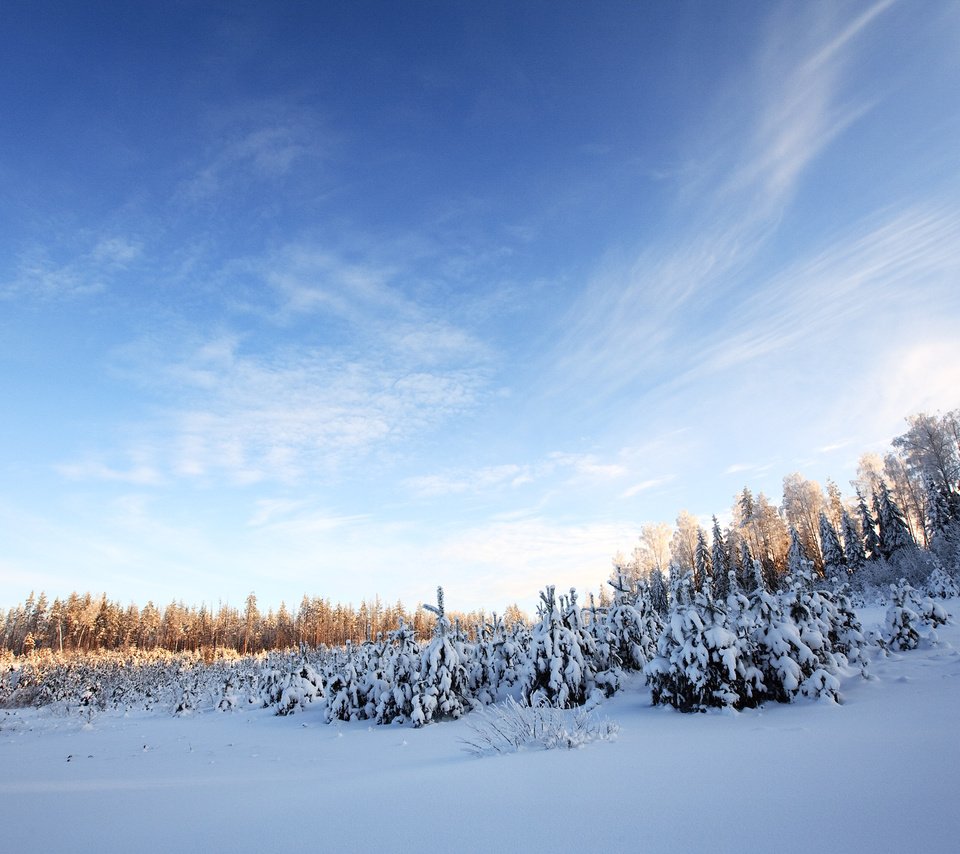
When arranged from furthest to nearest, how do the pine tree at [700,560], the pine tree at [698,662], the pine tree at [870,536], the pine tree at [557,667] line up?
the pine tree at [700,560], the pine tree at [870,536], the pine tree at [557,667], the pine tree at [698,662]

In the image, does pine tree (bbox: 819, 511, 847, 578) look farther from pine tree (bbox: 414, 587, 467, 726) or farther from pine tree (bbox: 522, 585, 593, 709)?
pine tree (bbox: 414, 587, 467, 726)

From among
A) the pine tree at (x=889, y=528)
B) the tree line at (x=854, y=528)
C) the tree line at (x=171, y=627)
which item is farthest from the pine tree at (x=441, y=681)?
the tree line at (x=171, y=627)

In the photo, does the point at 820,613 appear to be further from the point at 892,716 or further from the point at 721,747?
the point at 721,747

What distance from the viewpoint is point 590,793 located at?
13.4 ft

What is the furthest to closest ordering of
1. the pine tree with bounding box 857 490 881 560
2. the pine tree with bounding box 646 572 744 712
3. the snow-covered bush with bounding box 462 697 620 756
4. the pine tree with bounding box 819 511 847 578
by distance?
the pine tree with bounding box 819 511 847 578
the pine tree with bounding box 857 490 881 560
the pine tree with bounding box 646 572 744 712
the snow-covered bush with bounding box 462 697 620 756

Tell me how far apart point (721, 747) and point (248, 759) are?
752cm

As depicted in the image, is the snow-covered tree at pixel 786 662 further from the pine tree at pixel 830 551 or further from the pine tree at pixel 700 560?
the pine tree at pixel 700 560

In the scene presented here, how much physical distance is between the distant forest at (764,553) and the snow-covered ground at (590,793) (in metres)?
7.85

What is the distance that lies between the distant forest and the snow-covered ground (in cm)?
785

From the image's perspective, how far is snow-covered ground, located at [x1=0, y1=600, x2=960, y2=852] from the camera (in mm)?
3238

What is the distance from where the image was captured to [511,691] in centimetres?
1307

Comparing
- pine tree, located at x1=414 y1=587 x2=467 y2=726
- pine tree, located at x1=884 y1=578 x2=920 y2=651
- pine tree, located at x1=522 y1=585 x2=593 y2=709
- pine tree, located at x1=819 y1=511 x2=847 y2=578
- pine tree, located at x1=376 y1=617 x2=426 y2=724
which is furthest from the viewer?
pine tree, located at x1=819 y1=511 x2=847 y2=578

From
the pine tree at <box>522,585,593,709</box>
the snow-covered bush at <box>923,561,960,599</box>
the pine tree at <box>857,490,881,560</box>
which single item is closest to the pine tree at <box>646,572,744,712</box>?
the pine tree at <box>522,585,593,709</box>

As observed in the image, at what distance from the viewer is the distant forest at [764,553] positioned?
3212 cm
